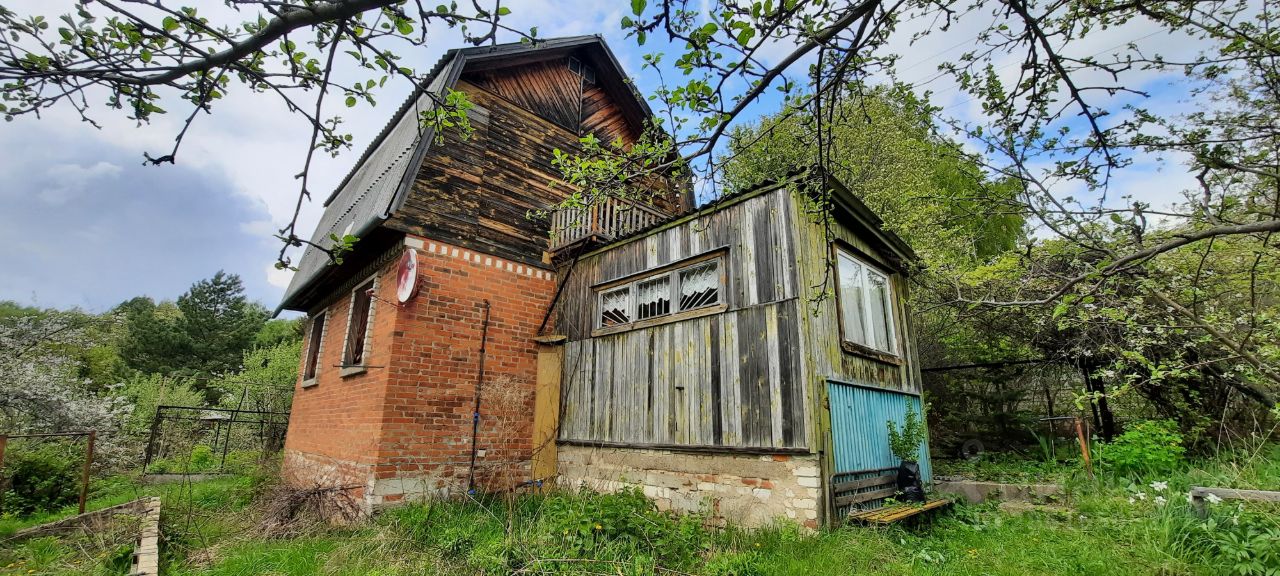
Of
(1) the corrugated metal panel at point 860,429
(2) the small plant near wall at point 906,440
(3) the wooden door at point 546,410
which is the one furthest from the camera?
(3) the wooden door at point 546,410

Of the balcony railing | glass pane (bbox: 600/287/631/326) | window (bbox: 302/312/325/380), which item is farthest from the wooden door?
window (bbox: 302/312/325/380)

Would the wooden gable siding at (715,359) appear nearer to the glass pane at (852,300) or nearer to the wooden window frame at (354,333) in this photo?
the glass pane at (852,300)

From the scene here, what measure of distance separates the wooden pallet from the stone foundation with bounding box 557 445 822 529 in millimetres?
599

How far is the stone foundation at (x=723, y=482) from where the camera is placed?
5109 mm

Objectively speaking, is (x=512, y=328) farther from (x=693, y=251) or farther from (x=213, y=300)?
(x=213, y=300)

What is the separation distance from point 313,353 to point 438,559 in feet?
26.8

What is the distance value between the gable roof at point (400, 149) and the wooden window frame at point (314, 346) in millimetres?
535

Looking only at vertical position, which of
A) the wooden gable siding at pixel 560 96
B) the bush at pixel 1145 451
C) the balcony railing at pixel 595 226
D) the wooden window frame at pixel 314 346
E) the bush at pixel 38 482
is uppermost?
the wooden gable siding at pixel 560 96

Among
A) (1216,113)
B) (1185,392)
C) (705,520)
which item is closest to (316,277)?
(705,520)

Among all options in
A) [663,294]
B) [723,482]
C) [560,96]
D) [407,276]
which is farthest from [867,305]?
[560,96]

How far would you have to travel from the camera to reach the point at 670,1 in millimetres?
2236

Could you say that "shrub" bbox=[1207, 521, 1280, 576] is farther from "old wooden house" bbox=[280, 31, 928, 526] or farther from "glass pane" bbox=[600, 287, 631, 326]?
"glass pane" bbox=[600, 287, 631, 326]

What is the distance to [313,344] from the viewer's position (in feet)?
36.4

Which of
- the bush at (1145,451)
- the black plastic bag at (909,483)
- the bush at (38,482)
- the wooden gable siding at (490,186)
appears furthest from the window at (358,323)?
the bush at (1145,451)
